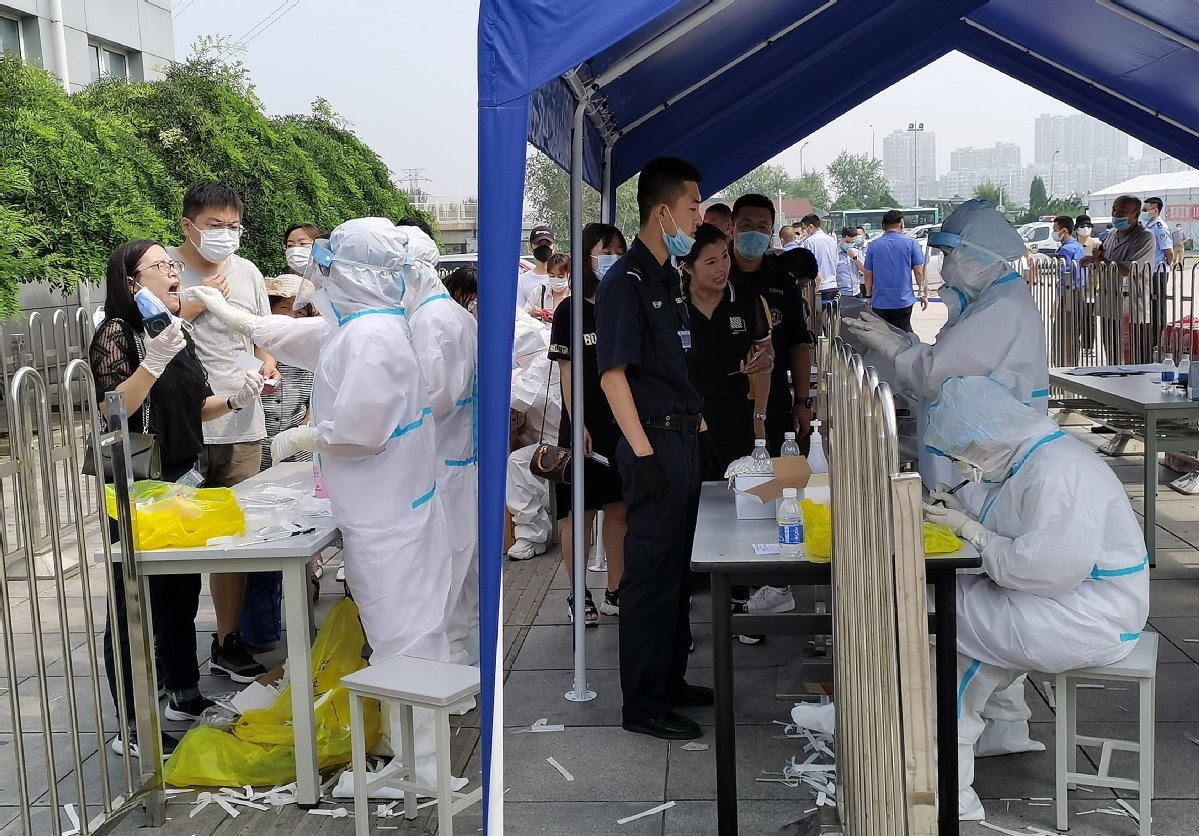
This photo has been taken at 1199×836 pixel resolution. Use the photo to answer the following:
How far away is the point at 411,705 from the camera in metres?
3.34

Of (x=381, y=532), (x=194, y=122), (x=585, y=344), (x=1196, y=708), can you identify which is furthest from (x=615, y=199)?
(x=194, y=122)

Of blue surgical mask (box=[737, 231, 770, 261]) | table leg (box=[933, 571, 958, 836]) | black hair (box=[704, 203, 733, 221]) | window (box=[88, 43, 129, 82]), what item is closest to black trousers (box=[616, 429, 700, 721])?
table leg (box=[933, 571, 958, 836])

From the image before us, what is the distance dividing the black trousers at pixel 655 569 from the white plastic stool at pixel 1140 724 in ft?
4.36

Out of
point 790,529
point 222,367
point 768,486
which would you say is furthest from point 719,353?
point 222,367

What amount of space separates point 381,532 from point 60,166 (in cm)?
946

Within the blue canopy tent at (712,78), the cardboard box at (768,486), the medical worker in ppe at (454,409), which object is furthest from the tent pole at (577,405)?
the cardboard box at (768,486)

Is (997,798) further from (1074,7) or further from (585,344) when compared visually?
(1074,7)

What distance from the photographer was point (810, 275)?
7.60m

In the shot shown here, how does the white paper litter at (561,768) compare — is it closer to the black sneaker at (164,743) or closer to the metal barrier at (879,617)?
the metal barrier at (879,617)

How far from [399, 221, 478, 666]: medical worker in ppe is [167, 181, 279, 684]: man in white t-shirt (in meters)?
0.90

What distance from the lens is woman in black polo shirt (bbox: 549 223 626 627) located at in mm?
5054

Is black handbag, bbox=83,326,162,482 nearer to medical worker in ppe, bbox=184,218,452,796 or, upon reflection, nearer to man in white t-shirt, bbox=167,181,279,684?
medical worker in ppe, bbox=184,218,452,796

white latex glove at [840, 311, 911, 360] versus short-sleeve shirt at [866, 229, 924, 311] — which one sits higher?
short-sleeve shirt at [866, 229, 924, 311]

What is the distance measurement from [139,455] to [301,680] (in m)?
0.89
